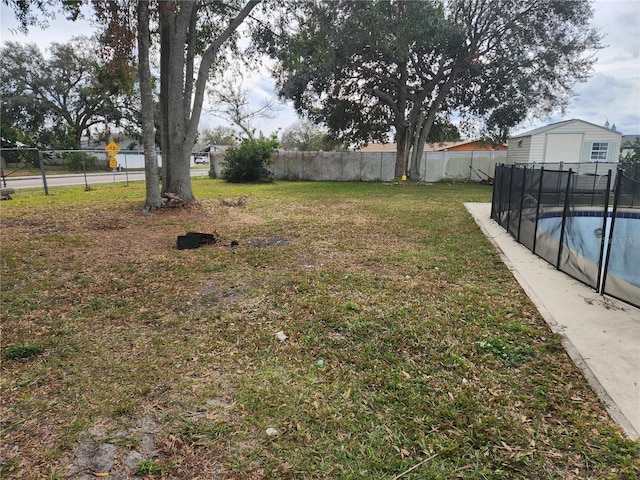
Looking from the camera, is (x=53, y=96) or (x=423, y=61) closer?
(x=423, y=61)

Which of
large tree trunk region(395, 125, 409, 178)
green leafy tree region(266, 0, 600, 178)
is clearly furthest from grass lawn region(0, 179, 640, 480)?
large tree trunk region(395, 125, 409, 178)

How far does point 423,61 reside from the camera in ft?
62.4

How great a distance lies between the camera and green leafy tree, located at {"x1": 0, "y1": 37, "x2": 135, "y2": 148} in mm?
34562

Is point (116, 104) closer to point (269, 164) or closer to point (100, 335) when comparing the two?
point (269, 164)

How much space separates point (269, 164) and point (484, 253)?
1655 cm

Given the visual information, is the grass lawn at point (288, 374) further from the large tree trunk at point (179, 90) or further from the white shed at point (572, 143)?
the white shed at point (572, 143)

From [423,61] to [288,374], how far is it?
19866mm

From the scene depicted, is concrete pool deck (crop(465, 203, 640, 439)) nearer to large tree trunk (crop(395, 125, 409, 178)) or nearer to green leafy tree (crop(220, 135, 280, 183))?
large tree trunk (crop(395, 125, 409, 178))

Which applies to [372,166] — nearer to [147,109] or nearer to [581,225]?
[147,109]


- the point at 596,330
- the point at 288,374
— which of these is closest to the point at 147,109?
the point at 288,374

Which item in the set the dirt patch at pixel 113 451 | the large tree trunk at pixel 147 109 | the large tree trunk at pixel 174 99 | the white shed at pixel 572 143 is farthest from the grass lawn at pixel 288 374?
the white shed at pixel 572 143

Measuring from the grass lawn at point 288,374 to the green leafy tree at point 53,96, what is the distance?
34794 mm

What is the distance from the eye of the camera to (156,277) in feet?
15.5

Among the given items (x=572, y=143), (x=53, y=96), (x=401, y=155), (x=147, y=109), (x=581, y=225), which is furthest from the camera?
(x=53, y=96)
